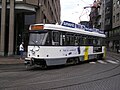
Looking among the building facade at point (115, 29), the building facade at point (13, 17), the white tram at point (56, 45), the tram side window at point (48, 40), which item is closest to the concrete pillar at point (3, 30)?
the building facade at point (13, 17)

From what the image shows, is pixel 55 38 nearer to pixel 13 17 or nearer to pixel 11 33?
pixel 11 33

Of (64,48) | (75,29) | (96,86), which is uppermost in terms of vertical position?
(75,29)

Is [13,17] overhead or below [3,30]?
overhead

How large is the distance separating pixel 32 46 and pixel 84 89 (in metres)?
7.95

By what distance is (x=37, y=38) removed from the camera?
1748 centimetres

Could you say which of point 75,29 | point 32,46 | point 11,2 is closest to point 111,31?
point 11,2

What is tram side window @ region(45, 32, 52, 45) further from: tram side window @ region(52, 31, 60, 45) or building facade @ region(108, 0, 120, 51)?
building facade @ region(108, 0, 120, 51)

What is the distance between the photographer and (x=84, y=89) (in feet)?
33.4

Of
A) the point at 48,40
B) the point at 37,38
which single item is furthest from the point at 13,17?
the point at 48,40

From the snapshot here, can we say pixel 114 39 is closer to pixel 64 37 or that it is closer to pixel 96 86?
pixel 64 37

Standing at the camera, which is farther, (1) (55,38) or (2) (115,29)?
(2) (115,29)

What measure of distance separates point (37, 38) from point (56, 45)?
146 centimetres

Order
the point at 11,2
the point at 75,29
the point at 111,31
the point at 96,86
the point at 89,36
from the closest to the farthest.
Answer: the point at 96,86 < the point at 75,29 < the point at 89,36 < the point at 11,2 < the point at 111,31

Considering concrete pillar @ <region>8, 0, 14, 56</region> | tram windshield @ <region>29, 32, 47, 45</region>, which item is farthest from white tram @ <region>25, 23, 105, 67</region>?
concrete pillar @ <region>8, 0, 14, 56</region>
